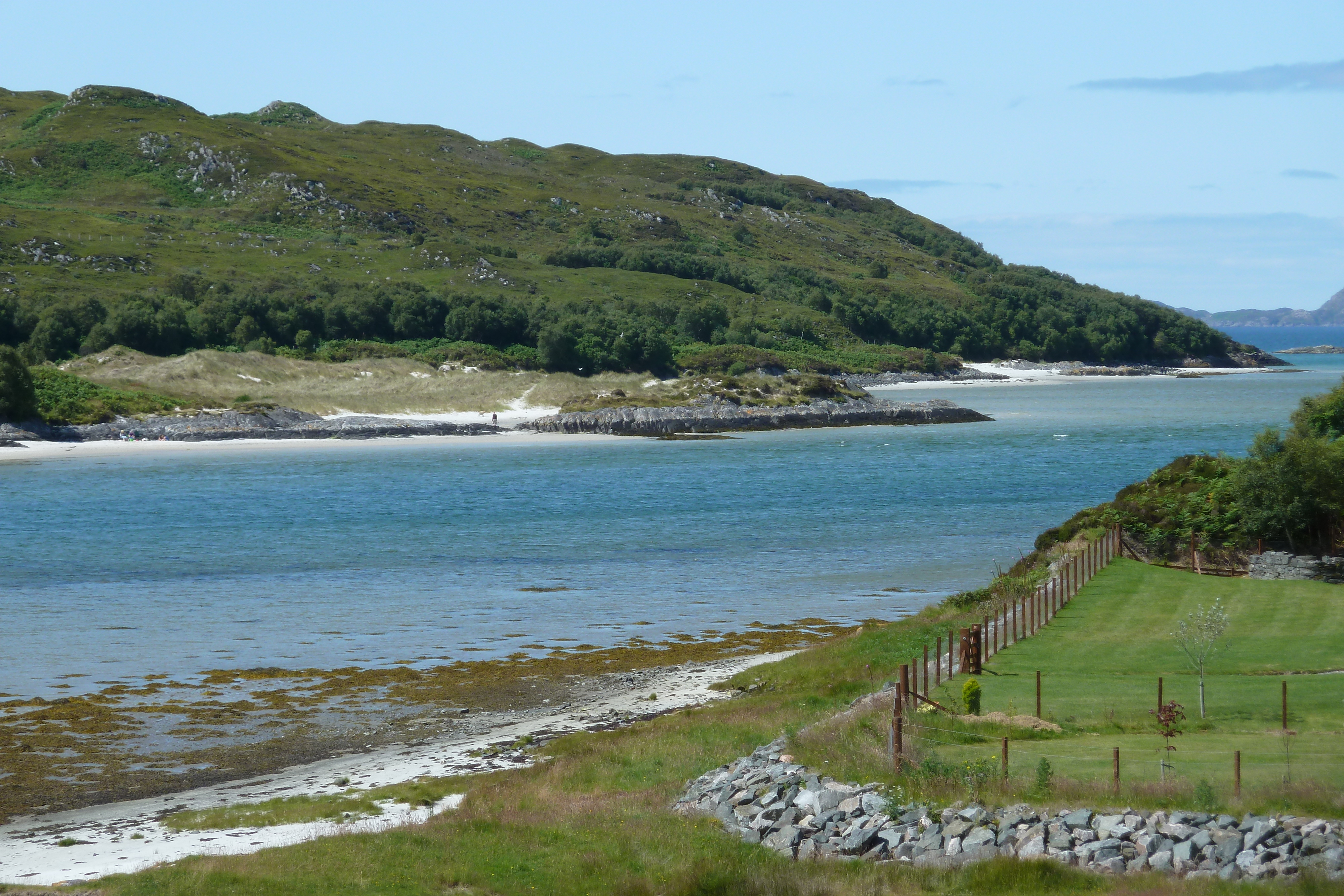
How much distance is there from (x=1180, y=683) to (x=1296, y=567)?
47.1 feet

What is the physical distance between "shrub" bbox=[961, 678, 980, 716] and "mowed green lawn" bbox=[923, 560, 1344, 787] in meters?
0.50

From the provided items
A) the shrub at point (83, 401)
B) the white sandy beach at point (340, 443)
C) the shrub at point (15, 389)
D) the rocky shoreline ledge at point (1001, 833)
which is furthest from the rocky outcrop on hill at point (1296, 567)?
the shrub at point (83, 401)

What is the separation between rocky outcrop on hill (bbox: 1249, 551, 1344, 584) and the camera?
3306 centimetres

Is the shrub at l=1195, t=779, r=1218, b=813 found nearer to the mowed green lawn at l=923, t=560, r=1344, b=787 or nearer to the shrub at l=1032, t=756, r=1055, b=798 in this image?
the mowed green lawn at l=923, t=560, r=1344, b=787

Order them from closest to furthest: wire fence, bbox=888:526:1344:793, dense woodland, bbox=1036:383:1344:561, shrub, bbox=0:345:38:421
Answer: wire fence, bbox=888:526:1344:793, dense woodland, bbox=1036:383:1344:561, shrub, bbox=0:345:38:421

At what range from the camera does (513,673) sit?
30.3 metres

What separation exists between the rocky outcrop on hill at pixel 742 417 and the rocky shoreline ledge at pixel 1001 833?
95.2 metres

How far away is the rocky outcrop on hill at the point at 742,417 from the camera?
113188 millimetres

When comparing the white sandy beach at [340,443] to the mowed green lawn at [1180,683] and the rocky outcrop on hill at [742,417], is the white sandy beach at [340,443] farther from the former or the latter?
the mowed green lawn at [1180,683]

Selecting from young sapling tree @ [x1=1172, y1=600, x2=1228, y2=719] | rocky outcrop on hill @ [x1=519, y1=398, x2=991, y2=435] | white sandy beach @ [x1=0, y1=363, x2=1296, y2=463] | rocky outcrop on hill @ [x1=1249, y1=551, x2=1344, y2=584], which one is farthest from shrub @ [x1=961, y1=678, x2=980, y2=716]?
rocky outcrop on hill @ [x1=519, y1=398, x2=991, y2=435]

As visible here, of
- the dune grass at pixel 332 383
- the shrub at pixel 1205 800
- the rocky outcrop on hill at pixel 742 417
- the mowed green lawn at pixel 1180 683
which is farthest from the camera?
the rocky outcrop on hill at pixel 742 417

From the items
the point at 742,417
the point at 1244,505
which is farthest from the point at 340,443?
the point at 1244,505

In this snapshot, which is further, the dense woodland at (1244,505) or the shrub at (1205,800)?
the dense woodland at (1244,505)

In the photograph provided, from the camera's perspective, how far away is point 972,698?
19.9 metres
